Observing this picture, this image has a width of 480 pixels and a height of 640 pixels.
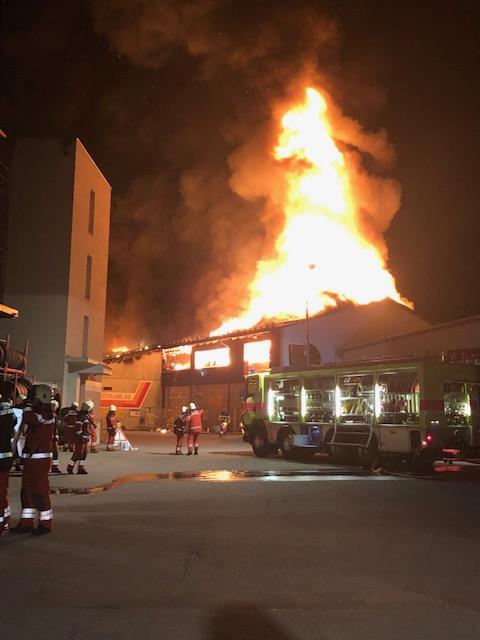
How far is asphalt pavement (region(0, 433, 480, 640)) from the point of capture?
429 centimetres

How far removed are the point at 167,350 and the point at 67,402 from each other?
2261 centimetres

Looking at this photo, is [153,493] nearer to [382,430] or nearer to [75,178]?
[382,430]

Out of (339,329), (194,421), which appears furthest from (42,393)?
(339,329)

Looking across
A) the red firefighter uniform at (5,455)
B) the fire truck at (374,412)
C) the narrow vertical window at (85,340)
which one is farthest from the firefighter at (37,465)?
the narrow vertical window at (85,340)

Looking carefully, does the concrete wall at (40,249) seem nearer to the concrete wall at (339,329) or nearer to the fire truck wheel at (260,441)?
the fire truck wheel at (260,441)

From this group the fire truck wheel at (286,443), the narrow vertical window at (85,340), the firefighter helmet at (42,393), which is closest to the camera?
the firefighter helmet at (42,393)

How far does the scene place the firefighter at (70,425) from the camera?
16078 millimetres

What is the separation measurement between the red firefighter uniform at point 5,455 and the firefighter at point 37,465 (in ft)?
0.81

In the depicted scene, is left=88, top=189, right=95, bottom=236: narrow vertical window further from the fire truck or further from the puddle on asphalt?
the puddle on asphalt

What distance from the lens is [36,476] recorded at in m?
7.20

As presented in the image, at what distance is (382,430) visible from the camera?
15266mm

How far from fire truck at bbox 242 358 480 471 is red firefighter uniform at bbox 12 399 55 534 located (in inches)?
370

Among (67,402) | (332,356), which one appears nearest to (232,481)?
(67,402)

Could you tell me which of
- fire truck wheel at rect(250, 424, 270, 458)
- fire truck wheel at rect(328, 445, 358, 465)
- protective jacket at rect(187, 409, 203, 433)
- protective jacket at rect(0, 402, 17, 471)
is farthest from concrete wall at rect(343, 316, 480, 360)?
protective jacket at rect(0, 402, 17, 471)
